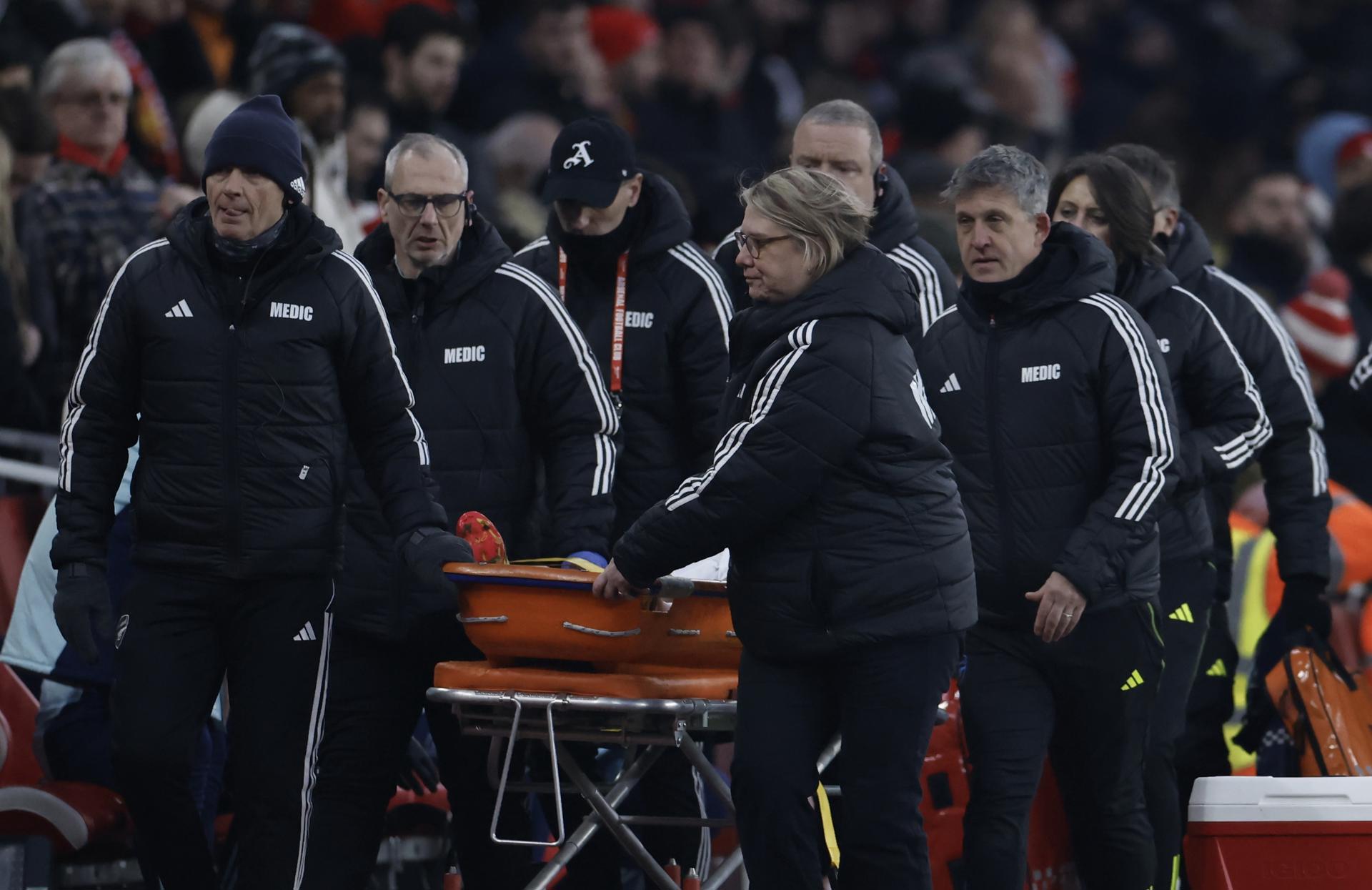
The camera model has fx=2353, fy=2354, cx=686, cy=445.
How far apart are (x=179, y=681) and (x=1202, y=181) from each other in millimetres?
11879

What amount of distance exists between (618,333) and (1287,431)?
6.88ft

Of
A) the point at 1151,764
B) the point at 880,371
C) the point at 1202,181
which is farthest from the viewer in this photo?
the point at 1202,181

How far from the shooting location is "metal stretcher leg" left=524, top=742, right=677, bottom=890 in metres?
5.93

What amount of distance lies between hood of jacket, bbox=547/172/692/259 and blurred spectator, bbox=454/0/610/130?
4483 mm

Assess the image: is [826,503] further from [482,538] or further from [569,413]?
[569,413]

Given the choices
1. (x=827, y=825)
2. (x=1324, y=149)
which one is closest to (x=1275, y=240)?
(x=1324, y=149)

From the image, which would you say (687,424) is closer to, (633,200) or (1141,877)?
(633,200)

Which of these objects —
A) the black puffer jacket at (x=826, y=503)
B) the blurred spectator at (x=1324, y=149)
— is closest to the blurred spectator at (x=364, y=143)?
the black puffer jacket at (x=826, y=503)

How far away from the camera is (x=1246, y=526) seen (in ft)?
30.2

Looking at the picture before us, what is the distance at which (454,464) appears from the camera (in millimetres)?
6508

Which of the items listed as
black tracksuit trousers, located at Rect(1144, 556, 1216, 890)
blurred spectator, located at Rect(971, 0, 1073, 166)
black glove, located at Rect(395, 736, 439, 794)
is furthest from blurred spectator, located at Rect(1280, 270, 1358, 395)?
blurred spectator, located at Rect(971, 0, 1073, 166)

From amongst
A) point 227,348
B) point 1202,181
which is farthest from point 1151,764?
point 1202,181

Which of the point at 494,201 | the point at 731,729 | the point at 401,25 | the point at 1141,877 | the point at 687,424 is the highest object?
the point at 401,25

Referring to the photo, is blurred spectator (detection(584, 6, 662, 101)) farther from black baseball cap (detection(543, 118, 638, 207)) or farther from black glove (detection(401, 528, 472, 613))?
black glove (detection(401, 528, 472, 613))
